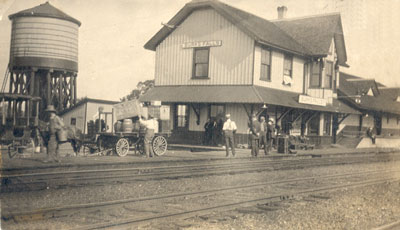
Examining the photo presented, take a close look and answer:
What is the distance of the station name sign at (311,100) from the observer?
815 inches

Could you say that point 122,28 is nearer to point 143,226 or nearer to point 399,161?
point 143,226

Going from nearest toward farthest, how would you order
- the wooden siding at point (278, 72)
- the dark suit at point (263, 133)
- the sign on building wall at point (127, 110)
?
1. the sign on building wall at point (127, 110)
2. the dark suit at point (263, 133)
3. the wooden siding at point (278, 72)

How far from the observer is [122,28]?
844cm

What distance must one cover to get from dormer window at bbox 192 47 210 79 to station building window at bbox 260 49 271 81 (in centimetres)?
270

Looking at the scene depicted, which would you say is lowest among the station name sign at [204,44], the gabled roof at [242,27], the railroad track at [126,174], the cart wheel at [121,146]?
the railroad track at [126,174]

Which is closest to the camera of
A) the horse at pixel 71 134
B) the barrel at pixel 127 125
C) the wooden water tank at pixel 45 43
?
the wooden water tank at pixel 45 43

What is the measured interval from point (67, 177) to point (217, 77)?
11.3 m

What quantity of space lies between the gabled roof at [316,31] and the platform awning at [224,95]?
408cm

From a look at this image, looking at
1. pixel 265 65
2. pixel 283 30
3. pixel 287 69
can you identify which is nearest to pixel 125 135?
pixel 265 65

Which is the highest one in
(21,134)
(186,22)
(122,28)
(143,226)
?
(186,22)

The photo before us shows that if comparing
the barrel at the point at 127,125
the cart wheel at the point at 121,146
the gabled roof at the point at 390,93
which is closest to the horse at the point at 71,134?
the cart wheel at the point at 121,146

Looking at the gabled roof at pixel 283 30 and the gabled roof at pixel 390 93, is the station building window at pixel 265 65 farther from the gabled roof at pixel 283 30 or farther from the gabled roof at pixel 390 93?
the gabled roof at pixel 390 93

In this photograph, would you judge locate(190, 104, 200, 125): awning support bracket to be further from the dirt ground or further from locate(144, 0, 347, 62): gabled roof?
the dirt ground

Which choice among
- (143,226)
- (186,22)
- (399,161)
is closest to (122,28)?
(143,226)
